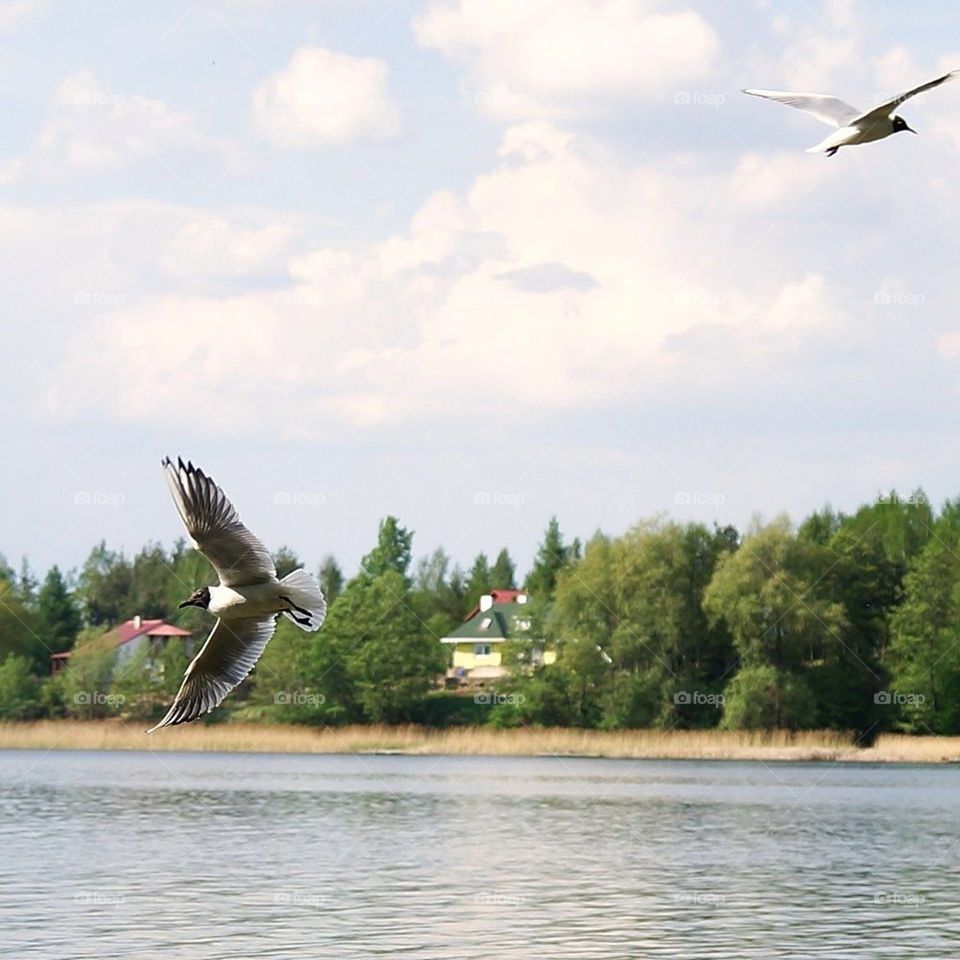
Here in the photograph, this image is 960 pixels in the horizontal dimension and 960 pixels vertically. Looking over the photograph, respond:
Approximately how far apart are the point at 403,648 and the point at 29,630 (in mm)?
30734

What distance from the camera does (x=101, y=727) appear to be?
10319 centimetres

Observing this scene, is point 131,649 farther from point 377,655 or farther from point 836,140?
point 836,140

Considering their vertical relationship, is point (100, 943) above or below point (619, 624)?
below

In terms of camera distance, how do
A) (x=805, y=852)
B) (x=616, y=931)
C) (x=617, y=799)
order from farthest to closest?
(x=617, y=799)
(x=805, y=852)
(x=616, y=931)

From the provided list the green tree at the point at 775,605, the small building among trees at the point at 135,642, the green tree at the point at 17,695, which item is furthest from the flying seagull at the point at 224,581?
the green tree at the point at 17,695

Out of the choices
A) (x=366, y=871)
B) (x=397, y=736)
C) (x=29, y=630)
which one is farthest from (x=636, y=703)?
(x=366, y=871)

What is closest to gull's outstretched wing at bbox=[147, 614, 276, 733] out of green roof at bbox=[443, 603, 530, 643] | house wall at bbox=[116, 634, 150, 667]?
house wall at bbox=[116, 634, 150, 667]

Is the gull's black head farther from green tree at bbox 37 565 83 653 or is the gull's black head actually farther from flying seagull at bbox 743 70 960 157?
green tree at bbox 37 565 83 653

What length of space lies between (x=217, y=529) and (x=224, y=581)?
78 centimetres

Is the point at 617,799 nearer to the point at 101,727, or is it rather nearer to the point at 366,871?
the point at 366,871

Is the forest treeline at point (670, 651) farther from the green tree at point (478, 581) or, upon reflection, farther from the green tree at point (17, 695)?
the green tree at point (478, 581)

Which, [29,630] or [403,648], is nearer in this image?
Answer: [403,648]

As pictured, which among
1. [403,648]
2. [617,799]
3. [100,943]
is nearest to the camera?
[100,943]

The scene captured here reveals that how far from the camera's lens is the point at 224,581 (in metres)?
17.9
